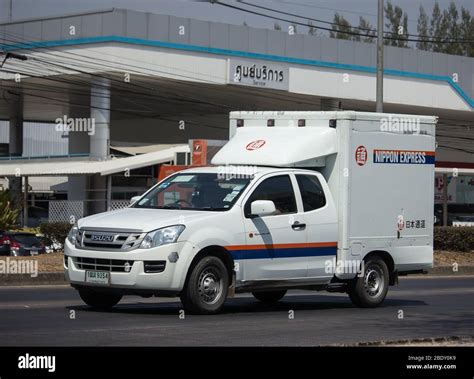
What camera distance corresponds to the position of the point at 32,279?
2172 cm

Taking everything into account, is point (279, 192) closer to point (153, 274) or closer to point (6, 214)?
point (153, 274)

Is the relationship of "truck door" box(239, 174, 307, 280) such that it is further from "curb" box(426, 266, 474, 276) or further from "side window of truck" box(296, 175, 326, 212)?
"curb" box(426, 266, 474, 276)

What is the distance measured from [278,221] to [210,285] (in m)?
1.50

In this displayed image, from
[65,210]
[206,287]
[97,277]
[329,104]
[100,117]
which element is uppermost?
[329,104]

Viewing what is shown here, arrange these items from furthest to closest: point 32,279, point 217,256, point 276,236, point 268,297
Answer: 1. point 32,279
2. point 268,297
3. point 276,236
4. point 217,256

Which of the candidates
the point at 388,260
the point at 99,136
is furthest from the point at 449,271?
the point at 99,136

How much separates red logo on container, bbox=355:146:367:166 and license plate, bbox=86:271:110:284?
4.50 m

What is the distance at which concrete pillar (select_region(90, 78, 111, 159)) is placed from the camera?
4809 centimetres

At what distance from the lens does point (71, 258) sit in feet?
48.1

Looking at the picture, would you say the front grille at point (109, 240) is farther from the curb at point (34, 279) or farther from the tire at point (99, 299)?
the curb at point (34, 279)

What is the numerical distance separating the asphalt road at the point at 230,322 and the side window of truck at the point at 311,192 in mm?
1559

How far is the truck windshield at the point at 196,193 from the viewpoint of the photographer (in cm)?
1509
